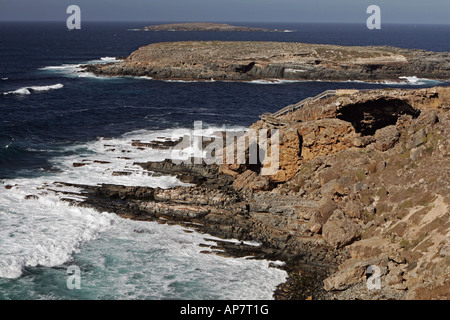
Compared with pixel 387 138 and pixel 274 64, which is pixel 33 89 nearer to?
pixel 274 64

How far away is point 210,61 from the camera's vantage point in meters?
99.5

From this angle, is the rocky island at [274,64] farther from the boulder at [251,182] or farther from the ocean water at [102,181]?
the boulder at [251,182]

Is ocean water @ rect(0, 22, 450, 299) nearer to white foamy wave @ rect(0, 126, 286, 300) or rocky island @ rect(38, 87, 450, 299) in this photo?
white foamy wave @ rect(0, 126, 286, 300)

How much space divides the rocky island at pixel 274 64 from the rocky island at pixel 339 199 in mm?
60708

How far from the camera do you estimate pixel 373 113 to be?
34812 mm

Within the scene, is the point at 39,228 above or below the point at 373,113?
below

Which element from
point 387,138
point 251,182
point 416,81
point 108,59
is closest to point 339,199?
point 387,138

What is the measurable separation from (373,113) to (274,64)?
219ft

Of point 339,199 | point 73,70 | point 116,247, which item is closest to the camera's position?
point 116,247

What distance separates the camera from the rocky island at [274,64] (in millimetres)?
97250

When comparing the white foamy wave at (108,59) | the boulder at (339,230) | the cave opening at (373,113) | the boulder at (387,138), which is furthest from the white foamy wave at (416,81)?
the boulder at (339,230)
